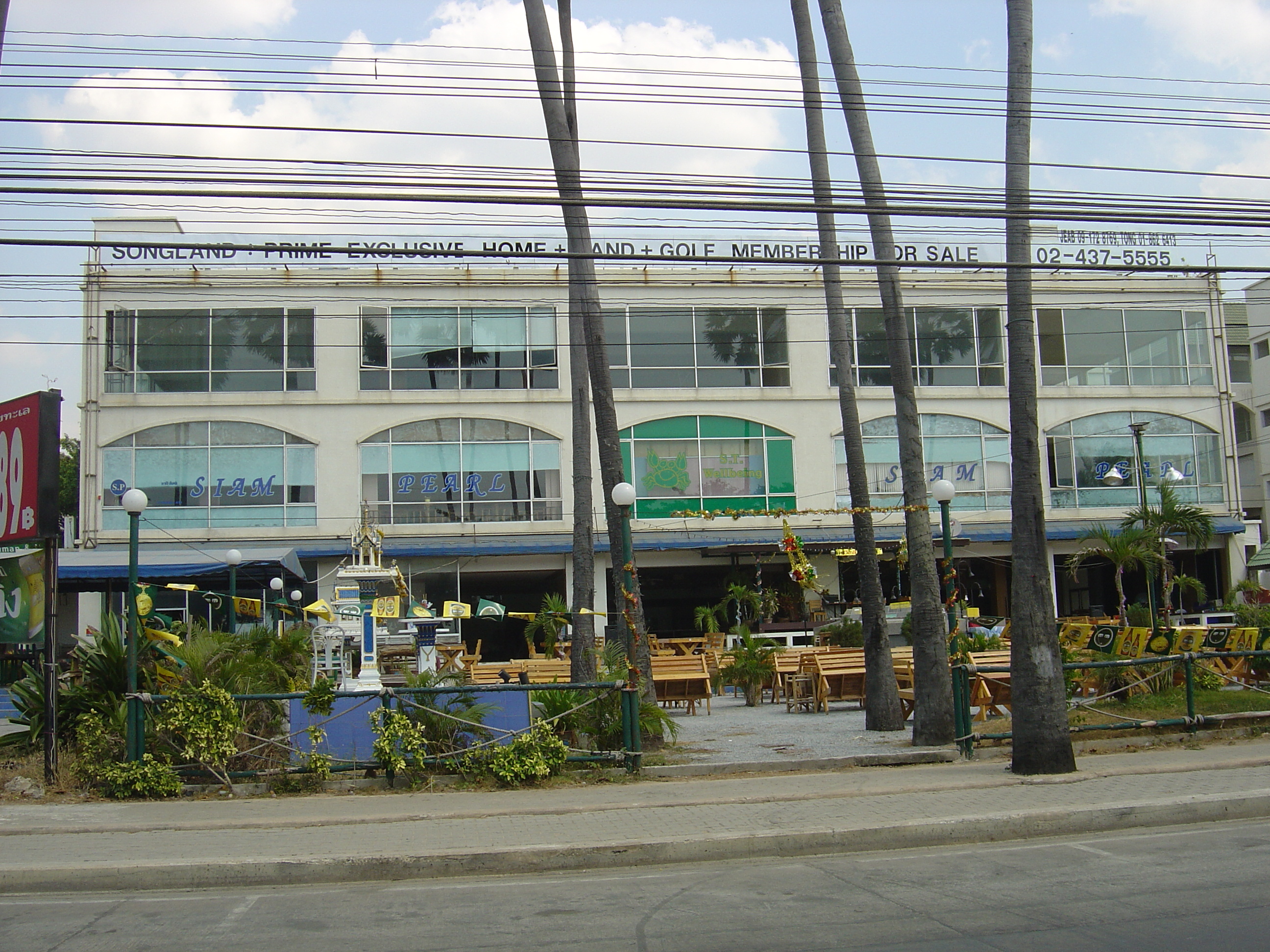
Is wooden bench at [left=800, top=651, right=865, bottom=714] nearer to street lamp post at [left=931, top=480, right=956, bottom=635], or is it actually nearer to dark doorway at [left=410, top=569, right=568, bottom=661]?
street lamp post at [left=931, top=480, right=956, bottom=635]

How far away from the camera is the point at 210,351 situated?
33.3m

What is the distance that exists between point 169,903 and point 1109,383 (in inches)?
1391

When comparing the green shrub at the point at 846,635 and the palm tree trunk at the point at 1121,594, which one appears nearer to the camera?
the palm tree trunk at the point at 1121,594

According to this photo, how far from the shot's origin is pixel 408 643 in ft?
61.8

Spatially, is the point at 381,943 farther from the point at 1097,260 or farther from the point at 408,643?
the point at 1097,260

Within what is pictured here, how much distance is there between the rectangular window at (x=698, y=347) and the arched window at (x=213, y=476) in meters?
10.1

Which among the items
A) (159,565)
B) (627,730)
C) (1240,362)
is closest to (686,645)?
(159,565)

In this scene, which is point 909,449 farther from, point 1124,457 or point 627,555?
point 1124,457

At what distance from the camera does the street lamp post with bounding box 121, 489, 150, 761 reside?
11656 millimetres

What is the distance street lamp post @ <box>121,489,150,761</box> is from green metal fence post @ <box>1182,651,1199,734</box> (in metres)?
11.9

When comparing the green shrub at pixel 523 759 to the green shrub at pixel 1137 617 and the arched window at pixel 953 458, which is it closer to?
the green shrub at pixel 1137 617

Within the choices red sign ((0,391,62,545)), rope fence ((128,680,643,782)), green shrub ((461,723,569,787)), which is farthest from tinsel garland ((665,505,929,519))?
red sign ((0,391,62,545))

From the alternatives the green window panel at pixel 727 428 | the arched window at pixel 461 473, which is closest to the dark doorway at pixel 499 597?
the arched window at pixel 461 473

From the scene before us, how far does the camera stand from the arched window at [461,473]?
33719 millimetres
